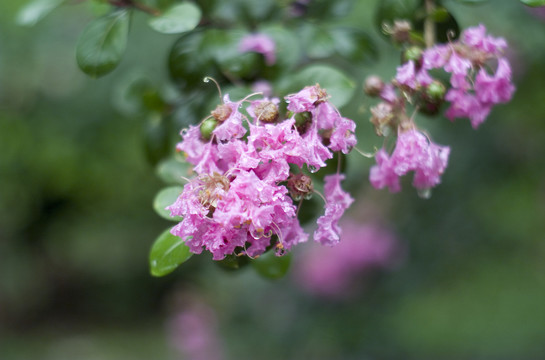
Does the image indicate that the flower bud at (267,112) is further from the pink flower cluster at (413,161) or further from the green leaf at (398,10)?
the green leaf at (398,10)

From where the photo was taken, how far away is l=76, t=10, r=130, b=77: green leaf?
1019 millimetres

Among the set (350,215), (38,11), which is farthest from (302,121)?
(350,215)

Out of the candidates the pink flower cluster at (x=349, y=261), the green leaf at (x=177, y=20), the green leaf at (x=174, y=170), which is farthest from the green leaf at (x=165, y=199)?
the pink flower cluster at (x=349, y=261)

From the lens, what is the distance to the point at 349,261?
278cm

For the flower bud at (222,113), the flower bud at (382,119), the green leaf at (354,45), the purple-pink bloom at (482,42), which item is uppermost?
the purple-pink bloom at (482,42)

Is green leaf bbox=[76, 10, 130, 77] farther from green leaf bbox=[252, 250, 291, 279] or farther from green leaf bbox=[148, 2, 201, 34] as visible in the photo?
green leaf bbox=[252, 250, 291, 279]

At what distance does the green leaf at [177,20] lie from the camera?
987 millimetres

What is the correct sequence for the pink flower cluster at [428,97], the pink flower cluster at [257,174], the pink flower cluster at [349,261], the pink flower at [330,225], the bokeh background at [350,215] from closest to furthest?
1. the pink flower cluster at [257,174]
2. the pink flower at [330,225]
3. the pink flower cluster at [428,97]
4. the bokeh background at [350,215]
5. the pink flower cluster at [349,261]

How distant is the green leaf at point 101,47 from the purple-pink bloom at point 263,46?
22 cm

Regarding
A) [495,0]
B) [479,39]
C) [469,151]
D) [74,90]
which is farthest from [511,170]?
[74,90]

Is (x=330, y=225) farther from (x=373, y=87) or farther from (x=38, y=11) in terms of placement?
(x=38, y=11)

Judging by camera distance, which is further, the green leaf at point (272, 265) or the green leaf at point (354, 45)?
the green leaf at point (354, 45)

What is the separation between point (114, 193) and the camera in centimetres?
483

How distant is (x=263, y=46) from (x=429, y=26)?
31 centimetres
